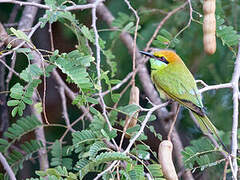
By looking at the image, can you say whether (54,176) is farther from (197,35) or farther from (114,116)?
(197,35)

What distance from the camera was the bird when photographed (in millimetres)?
2598

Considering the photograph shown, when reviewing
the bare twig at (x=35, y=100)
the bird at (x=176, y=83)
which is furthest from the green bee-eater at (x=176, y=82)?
the bare twig at (x=35, y=100)

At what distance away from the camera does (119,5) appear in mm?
3705

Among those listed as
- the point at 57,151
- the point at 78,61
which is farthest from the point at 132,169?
the point at 57,151

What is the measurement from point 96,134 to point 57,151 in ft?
2.04

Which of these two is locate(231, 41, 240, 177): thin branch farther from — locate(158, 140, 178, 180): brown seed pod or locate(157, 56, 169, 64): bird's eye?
locate(157, 56, 169, 64): bird's eye

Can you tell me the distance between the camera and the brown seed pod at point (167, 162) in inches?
67.3

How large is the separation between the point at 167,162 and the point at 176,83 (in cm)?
123

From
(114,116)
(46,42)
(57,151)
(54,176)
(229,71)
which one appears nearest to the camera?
(54,176)

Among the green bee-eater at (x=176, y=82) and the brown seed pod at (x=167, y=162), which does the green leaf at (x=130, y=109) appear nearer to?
the brown seed pod at (x=167, y=162)

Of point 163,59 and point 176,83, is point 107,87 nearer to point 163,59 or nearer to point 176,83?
point 163,59

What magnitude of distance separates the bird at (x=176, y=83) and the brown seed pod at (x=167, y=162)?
0.73 meters

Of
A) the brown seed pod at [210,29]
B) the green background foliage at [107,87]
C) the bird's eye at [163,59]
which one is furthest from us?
the bird's eye at [163,59]

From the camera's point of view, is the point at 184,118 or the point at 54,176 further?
the point at 184,118
